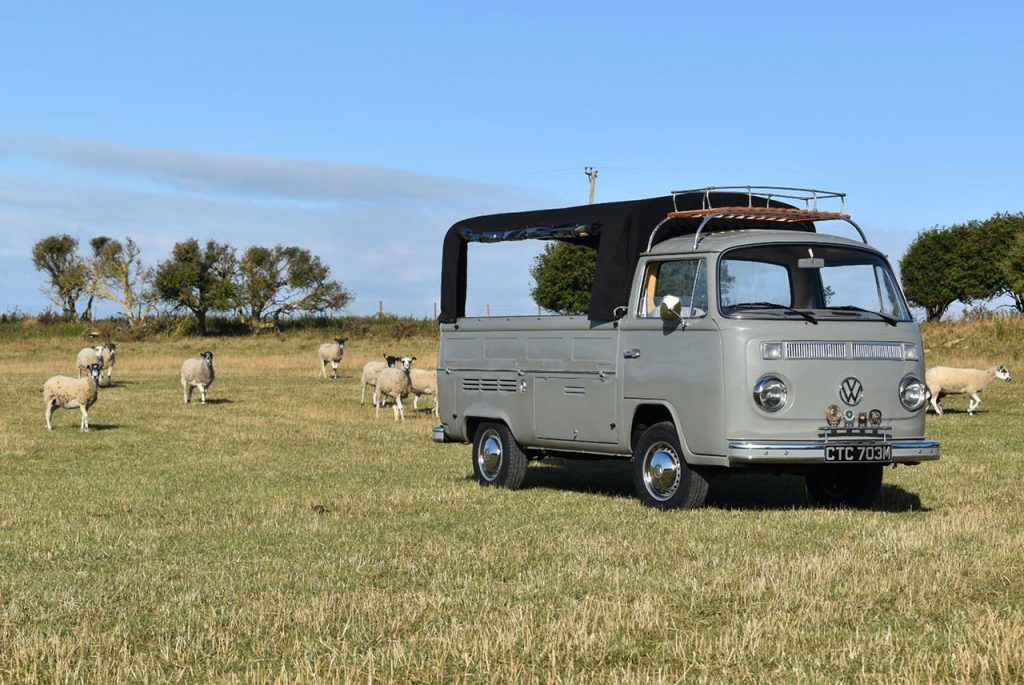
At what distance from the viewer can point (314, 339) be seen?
245 feet

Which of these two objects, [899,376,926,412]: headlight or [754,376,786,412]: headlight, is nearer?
[754,376,786,412]: headlight

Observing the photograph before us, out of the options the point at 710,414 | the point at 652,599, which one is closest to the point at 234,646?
the point at 652,599

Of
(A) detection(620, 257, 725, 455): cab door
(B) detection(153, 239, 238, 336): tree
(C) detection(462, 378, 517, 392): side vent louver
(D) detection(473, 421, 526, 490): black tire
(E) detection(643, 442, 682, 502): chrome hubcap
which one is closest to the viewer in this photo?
(A) detection(620, 257, 725, 455): cab door

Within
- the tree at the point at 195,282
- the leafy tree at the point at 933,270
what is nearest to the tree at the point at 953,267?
the leafy tree at the point at 933,270

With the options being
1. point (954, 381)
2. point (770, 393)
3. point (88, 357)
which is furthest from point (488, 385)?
point (88, 357)

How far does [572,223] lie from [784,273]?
2571 millimetres

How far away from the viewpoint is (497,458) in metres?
16.2

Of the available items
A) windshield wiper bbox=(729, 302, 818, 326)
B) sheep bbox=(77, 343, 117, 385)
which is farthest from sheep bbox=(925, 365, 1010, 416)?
sheep bbox=(77, 343, 117, 385)

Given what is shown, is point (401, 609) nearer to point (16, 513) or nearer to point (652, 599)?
point (652, 599)

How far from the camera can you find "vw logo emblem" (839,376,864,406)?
1293 centimetres

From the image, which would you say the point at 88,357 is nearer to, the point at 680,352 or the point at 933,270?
the point at 680,352

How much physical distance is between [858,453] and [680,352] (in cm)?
201

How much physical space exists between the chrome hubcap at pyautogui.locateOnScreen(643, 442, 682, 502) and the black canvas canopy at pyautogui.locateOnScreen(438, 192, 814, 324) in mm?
1544

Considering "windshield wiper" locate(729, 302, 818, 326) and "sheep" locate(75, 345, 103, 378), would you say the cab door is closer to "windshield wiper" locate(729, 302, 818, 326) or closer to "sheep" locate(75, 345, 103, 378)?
"windshield wiper" locate(729, 302, 818, 326)
